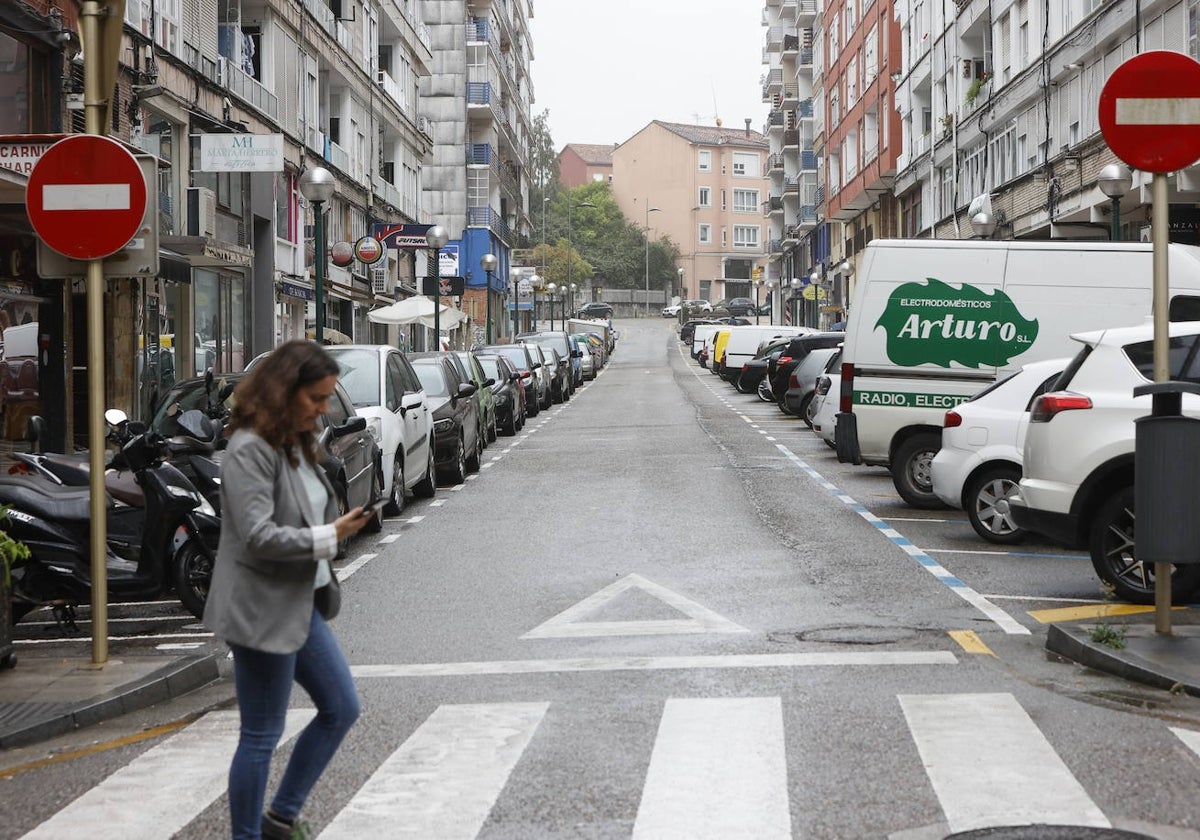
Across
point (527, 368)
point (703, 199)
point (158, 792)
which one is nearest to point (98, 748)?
point (158, 792)

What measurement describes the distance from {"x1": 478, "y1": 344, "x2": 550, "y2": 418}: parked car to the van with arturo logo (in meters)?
18.8

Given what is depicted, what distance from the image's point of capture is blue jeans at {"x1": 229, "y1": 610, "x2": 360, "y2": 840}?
16.2 feet

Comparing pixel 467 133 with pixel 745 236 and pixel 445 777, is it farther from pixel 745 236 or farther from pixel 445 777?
pixel 445 777

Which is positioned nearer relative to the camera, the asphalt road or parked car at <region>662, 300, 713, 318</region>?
the asphalt road

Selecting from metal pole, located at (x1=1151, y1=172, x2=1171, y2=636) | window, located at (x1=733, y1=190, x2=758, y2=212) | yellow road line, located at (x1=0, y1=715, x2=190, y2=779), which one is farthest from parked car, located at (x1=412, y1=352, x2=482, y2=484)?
window, located at (x1=733, y1=190, x2=758, y2=212)

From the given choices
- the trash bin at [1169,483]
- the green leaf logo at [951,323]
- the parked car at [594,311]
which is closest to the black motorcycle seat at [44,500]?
the trash bin at [1169,483]

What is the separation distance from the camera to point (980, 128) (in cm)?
4134

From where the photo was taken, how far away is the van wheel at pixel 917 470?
16.7 m

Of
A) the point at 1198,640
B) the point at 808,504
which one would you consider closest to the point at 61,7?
the point at 808,504

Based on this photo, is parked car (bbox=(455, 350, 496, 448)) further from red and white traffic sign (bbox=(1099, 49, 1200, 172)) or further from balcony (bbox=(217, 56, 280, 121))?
red and white traffic sign (bbox=(1099, 49, 1200, 172))

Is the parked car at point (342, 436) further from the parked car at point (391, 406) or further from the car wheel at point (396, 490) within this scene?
the car wheel at point (396, 490)

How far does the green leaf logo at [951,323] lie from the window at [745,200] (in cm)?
12541

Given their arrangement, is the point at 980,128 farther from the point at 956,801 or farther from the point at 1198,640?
the point at 956,801

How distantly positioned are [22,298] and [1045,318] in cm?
1257
